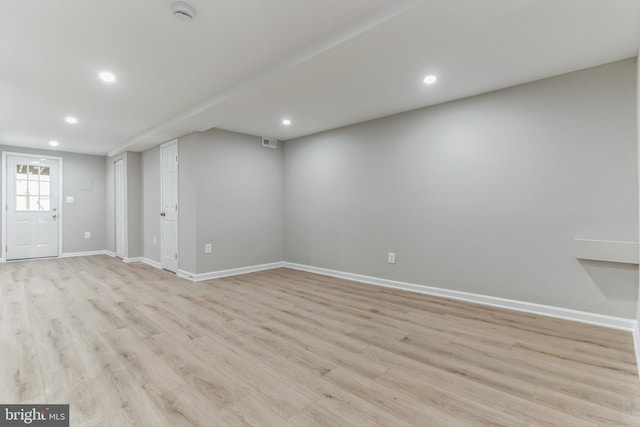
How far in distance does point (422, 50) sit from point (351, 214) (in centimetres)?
258

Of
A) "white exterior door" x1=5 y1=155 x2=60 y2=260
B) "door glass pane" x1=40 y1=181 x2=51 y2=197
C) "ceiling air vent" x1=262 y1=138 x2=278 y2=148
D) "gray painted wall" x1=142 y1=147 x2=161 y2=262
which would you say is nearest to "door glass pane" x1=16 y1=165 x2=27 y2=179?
"white exterior door" x1=5 y1=155 x2=60 y2=260

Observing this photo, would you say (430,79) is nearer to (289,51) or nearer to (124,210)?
(289,51)

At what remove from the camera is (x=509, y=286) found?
3191 millimetres

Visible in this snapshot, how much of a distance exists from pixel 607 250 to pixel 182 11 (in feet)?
12.4

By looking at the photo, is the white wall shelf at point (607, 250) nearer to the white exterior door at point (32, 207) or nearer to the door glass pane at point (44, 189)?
the white exterior door at point (32, 207)

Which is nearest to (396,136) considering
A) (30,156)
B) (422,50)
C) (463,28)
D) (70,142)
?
(422,50)

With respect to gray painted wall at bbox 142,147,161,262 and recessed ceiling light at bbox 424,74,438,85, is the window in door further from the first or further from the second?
recessed ceiling light at bbox 424,74,438,85

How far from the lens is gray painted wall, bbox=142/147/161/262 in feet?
18.5

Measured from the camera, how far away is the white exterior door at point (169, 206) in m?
5.00

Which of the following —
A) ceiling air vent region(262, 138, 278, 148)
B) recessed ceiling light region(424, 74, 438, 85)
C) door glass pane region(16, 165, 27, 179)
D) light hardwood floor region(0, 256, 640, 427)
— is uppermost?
recessed ceiling light region(424, 74, 438, 85)

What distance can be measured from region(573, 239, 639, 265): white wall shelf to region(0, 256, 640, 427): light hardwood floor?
626 mm

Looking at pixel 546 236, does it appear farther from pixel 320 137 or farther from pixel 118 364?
pixel 118 364

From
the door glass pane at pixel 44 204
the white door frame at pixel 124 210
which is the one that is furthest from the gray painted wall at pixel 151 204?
the door glass pane at pixel 44 204

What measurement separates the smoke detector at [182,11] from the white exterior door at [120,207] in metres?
5.17
